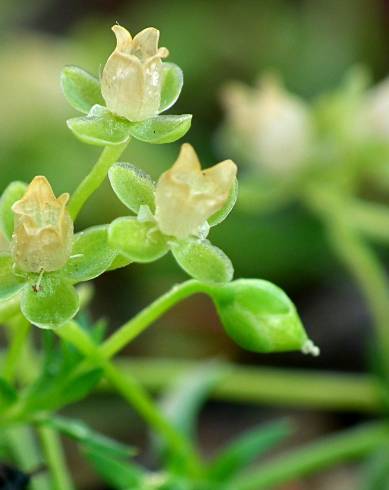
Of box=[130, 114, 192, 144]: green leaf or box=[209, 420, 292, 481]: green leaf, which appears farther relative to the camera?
box=[209, 420, 292, 481]: green leaf

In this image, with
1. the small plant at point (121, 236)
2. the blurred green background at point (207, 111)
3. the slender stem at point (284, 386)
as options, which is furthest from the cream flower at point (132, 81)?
the blurred green background at point (207, 111)

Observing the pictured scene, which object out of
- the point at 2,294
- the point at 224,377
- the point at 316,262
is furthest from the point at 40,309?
the point at 316,262

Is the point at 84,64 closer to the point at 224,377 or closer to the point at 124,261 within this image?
the point at 224,377

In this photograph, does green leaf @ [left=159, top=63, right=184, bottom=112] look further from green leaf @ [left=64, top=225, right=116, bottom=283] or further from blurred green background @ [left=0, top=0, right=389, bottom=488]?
blurred green background @ [left=0, top=0, right=389, bottom=488]

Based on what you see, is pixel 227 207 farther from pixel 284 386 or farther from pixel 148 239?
pixel 284 386

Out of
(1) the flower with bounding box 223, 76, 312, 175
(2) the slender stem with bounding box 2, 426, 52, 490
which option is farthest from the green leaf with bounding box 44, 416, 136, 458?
(1) the flower with bounding box 223, 76, 312, 175
